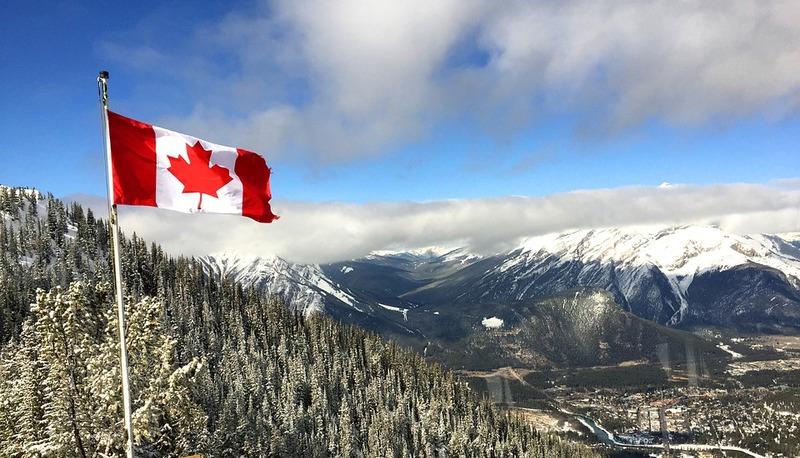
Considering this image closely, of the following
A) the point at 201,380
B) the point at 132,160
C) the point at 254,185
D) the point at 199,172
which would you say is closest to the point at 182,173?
the point at 199,172

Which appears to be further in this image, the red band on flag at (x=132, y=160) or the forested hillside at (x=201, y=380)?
the forested hillside at (x=201, y=380)

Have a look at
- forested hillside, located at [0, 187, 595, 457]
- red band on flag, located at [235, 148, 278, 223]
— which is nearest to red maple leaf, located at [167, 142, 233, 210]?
red band on flag, located at [235, 148, 278, 223]

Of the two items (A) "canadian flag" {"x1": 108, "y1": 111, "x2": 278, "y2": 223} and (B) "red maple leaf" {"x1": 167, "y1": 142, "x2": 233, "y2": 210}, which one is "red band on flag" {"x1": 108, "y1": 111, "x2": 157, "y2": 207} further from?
(B) "red maple leaf" {"x1": 167, "y1": 142, "x2": 233, "y2": 210}

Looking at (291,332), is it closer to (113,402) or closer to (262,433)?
(262,433)

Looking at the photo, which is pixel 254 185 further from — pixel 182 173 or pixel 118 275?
pixel 118 275

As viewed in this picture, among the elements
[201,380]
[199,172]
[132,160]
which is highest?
[132,160]

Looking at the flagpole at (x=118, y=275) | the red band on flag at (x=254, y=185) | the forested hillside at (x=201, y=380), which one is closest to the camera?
the flagpole at (x=118, y=275)

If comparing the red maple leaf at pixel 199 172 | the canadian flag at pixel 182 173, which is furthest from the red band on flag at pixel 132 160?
the red maple leaf at pixel 199 172

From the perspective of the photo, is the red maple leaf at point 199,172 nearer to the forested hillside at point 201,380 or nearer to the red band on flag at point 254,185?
the red band on flag at point 254,185
